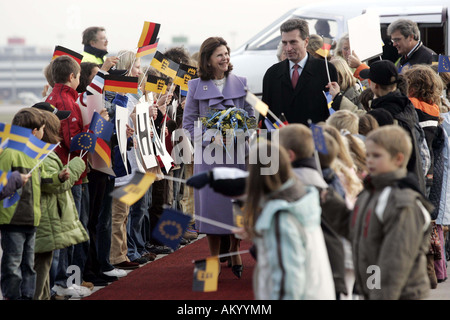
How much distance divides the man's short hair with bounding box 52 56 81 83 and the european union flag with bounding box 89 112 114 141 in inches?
19.3

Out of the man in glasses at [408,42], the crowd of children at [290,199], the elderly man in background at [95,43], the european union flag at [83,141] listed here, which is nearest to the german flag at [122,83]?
the crowd of children at [290,199]

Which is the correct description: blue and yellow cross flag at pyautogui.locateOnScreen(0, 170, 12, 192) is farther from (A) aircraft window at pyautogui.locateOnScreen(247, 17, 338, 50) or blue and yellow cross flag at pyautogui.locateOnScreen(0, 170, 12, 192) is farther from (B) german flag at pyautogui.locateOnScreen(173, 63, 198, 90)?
(A) aircraft window at pyautogui.locateOnScreen(247, 17, 338, 50)

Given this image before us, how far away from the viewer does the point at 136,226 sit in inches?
354

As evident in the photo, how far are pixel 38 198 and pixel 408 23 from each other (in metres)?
4.97

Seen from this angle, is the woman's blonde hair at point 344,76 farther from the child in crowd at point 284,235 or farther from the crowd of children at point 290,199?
the child in crowd at point 284,235

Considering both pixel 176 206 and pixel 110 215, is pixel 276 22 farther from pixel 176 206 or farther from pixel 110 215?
pixel 110 215

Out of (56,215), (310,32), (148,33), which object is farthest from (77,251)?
(310,32)

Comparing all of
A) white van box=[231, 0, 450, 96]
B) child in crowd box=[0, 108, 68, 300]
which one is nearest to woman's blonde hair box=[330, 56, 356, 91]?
child in crowd box=[0, 108, 68, 300]

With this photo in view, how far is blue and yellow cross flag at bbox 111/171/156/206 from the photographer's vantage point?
460cm

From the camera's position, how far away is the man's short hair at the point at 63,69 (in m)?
7.00

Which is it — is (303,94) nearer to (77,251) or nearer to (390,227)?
(77,251)

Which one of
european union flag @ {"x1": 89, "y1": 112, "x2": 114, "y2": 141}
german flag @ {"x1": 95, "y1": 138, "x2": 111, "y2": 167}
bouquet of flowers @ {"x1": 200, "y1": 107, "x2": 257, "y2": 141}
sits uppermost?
bouquet of flowers @ {"x1": 200, "y1": 107, "x2": 257, "y2": 141}

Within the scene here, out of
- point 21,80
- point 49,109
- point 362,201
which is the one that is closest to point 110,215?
point 49,109

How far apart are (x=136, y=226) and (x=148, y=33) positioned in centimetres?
211
